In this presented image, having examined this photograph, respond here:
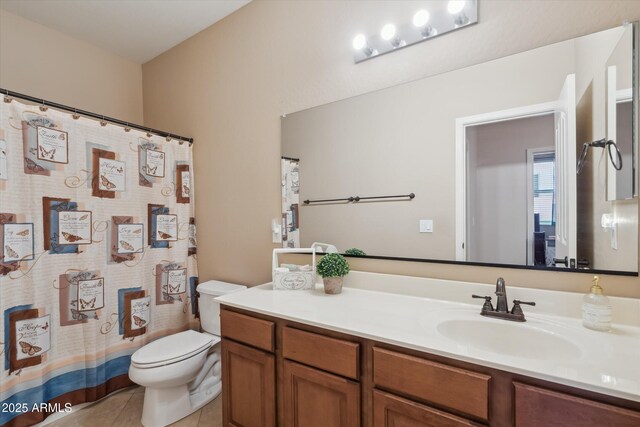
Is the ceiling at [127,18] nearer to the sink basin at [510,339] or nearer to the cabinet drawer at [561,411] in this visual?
the sink basin at [510,339]

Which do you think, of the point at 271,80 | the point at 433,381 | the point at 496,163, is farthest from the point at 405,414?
the point at 271,80

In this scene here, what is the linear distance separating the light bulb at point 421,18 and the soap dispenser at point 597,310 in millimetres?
1300

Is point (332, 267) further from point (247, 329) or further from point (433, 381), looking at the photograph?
point (433, 381)

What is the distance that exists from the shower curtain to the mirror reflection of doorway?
2127 mm

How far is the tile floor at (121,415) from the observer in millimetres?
1759

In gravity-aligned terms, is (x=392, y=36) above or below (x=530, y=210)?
above

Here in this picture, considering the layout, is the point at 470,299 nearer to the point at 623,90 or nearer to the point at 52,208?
Answer: the point at 623,90

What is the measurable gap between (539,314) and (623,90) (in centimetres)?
89

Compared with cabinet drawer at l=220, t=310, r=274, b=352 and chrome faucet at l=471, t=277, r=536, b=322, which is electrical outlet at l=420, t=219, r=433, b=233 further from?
cabinet drawer at l=220, t=310, r=274, b=352

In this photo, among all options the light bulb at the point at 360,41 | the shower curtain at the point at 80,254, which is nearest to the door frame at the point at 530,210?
the light bulb at the point at 360,41

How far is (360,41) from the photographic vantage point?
162 cm

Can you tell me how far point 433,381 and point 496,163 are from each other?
0.96 metres

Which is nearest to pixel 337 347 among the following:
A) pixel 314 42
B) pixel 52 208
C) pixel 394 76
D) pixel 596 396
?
pixel 596 396

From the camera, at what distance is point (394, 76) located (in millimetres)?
1575
